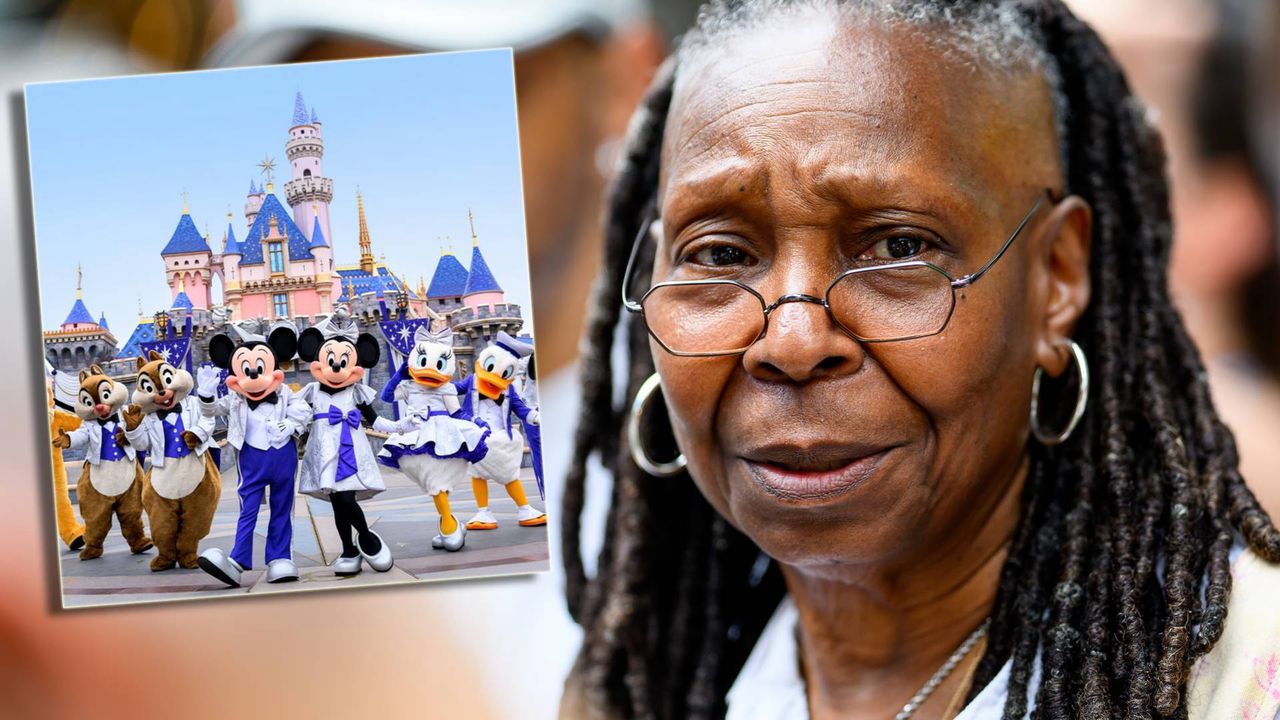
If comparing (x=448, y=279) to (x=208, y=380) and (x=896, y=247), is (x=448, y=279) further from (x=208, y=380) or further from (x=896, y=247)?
(x=896, y=247)

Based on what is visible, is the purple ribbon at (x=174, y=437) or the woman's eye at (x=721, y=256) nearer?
the woman's eye at (x=721, y=256)

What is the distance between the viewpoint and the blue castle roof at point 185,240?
2.05 meters

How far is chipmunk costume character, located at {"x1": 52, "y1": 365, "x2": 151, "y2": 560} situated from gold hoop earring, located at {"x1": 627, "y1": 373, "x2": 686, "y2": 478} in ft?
2.71

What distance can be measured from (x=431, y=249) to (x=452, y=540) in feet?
1.56

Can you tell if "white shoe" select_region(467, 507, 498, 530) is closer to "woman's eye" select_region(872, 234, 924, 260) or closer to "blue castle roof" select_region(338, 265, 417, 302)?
"blue castle roof" select_region(338, 265, 417, 302)

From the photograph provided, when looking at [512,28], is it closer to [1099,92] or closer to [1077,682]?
[1099,92]

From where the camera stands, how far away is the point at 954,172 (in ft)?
5.96

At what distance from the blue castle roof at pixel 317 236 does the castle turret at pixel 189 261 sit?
0.17 metres

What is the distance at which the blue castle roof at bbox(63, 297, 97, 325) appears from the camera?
2066mm

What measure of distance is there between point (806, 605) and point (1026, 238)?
732 mm

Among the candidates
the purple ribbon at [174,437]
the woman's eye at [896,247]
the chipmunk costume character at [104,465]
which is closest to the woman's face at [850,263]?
the woman's eye at [896,247]

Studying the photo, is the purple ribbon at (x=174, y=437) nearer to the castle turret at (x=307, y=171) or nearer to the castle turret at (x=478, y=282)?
the castle turret at (x=307, y=171)

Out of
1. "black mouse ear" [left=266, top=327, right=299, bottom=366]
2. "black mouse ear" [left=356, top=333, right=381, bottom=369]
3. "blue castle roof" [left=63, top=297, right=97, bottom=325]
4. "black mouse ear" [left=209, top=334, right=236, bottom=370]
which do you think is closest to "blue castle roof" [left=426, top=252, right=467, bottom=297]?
"black mouse ear" [left=356, top=333, right=381, bottom=369]

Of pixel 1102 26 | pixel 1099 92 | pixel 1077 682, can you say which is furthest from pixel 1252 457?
pixel 1077 682
